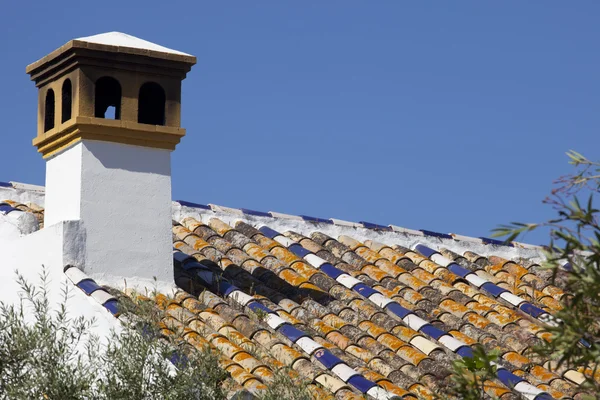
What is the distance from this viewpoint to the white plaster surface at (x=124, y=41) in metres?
9.95

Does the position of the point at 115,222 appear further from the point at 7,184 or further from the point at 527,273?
the point at 527,273

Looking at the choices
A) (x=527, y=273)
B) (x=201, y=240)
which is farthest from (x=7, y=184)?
(x=527, y=273)

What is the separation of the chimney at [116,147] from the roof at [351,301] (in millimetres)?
449

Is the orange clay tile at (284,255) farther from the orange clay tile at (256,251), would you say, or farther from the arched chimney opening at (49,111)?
the arched chimney opening at (49,111)

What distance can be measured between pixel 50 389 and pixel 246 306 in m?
2.75

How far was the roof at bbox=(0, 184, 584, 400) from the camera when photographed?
28.5ft

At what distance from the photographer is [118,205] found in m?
9.61

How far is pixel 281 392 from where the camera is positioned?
7570mm

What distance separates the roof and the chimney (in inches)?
17.7

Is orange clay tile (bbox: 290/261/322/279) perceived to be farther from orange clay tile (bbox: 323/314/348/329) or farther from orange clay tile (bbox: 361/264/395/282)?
orange clay tile (bbox: 323/314/348/329)

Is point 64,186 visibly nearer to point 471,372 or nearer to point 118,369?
point 118,369

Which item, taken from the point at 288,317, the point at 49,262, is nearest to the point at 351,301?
the point at 288,317

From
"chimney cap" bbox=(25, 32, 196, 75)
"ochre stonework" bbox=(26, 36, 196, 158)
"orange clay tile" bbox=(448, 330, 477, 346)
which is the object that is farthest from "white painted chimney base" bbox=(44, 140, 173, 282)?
"orange clay tile" bbox=(448, 330, 477, 346)

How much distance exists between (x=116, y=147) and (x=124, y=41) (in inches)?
40.8
